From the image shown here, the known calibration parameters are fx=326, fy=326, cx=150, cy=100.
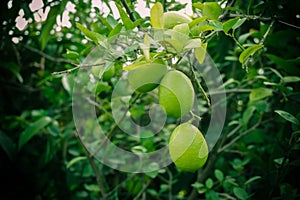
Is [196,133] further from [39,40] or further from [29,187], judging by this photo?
[29,187]

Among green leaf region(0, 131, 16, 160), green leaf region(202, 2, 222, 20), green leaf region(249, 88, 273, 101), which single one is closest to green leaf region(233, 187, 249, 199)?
green leaf region(249, 88, 273, 101)

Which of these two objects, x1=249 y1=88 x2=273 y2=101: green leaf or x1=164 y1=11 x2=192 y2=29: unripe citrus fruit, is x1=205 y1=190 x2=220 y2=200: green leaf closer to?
x1=249 y1=88 x2=273 y2=101: green leaf

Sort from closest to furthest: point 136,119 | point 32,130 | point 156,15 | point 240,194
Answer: point 156,15, point 240,194, point 32,130, point 136,119

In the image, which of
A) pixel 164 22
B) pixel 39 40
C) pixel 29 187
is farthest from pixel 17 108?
pixel 164 22

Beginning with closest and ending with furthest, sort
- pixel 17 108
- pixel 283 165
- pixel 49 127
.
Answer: pixel 283 165 < pixel 49 127 < pixel 17 108

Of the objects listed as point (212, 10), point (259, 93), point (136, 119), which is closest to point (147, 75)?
point (212, 10)

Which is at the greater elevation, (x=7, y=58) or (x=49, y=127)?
(x=7, y=58)

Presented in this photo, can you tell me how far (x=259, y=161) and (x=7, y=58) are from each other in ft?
3.65

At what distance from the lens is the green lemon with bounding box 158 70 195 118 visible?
530 millimetres

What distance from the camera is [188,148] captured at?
1.78 ft

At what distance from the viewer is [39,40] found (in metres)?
1.11

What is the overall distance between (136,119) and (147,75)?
0.82m

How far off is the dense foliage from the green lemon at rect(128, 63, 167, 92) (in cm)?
36

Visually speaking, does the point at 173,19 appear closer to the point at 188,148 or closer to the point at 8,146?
the point at 188,148
